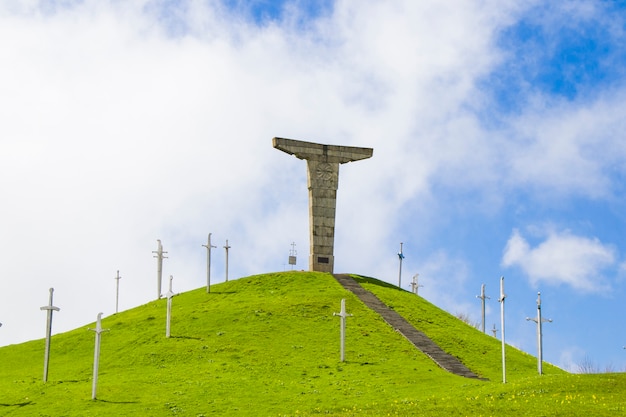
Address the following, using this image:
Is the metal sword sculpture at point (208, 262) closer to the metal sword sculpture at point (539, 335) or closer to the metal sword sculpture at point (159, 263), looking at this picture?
the metal sword sculpture at point (159, 263)

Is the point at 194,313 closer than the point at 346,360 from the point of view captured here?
No

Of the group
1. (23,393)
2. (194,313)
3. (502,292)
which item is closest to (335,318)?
(194,313)

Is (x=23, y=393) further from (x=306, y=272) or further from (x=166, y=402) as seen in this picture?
(x=306, y=272)

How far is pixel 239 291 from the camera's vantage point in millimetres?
83250

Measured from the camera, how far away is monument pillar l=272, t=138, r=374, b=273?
87.5 meters

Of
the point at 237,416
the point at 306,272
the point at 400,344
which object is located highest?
the point at 306,272

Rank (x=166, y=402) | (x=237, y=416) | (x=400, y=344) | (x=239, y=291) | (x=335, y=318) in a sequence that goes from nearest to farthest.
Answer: (x=237, y=416) < (x=166, y=402) < (x=400, y=344) < (x=335, y=318) < (x=239, y=291)

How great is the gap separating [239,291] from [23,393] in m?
29.4

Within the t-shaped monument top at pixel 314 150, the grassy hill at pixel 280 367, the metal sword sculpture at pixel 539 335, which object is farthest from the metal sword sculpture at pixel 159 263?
the metal sword sculpture at pixel 539 335

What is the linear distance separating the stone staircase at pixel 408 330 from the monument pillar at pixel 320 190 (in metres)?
2.85

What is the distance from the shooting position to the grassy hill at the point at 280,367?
46.6 meters

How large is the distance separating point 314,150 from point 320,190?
13.2 feet

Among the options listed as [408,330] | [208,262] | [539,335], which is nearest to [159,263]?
[208,262]

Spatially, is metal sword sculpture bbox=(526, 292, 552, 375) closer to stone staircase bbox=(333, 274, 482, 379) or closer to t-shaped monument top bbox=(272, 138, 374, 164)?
stone staircase bbox=(333, 274, 482, 379)
